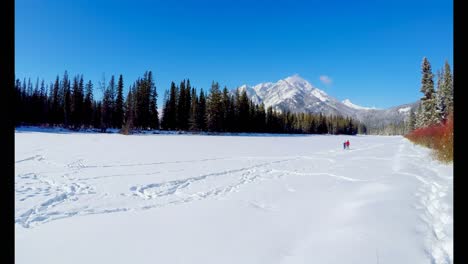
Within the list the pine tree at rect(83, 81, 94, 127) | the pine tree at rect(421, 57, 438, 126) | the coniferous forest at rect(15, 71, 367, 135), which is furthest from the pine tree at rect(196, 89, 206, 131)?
the pine tree at rect(421, 57, 438, 126)

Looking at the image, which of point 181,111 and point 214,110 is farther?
point 181,111

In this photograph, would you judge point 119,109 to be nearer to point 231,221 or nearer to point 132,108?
point 132,108

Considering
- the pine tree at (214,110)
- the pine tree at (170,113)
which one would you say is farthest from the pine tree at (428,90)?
the pine tree at (170,113)

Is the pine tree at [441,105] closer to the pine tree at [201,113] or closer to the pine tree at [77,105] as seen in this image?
the pine tree at [201,113]

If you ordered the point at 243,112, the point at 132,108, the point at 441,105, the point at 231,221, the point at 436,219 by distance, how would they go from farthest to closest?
the point at 243,112
the point at 132,108
the point at 441,105
the point at 231,221
the point at 436,219

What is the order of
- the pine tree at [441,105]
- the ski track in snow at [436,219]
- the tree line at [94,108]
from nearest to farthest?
the ski track in snow at [436,219] → the pine tree at [441,105] → the tree line at [94,108]

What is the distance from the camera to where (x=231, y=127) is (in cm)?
6175

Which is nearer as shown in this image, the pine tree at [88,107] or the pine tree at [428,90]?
the pine tree at [428,90]

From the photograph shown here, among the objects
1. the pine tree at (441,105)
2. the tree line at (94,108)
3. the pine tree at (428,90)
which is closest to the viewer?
the pine tree at (441,105)

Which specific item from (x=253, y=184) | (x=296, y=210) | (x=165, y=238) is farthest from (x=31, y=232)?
(x=253, y=184)

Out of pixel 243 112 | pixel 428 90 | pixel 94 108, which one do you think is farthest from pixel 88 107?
pixel 428 90

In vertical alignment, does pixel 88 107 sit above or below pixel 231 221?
above

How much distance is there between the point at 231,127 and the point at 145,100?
23.3 m
